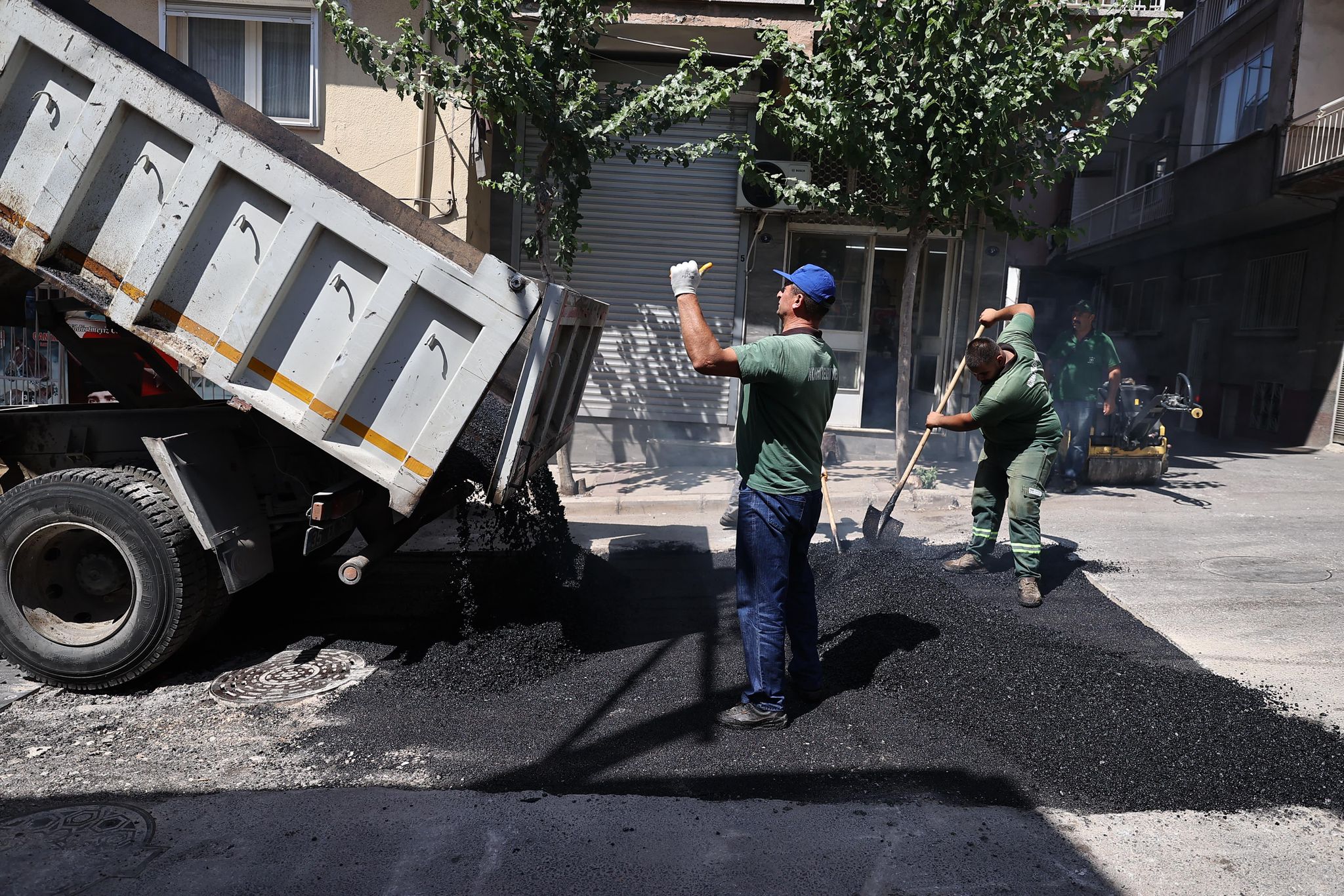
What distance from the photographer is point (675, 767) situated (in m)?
3.59

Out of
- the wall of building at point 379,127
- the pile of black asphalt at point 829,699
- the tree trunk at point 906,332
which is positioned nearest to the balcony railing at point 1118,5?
the tree trunk at point 906,332

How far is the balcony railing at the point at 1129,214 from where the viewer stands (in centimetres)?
1819

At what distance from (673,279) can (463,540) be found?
7.22 feet

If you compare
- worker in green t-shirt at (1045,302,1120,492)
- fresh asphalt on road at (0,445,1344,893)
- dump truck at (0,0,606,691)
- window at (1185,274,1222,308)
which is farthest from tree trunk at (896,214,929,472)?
window at (1185,274,1222,308)

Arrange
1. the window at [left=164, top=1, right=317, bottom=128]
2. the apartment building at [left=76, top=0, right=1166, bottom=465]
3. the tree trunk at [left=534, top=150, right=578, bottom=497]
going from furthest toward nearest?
1. the apartment building at [left=76, top=0, right=1166, bottom=465]
2. the window at [left=164, top=1, right=317, bottom=128]
3. the tree trunk at [left=534, top=150, right=578, bottom=497]

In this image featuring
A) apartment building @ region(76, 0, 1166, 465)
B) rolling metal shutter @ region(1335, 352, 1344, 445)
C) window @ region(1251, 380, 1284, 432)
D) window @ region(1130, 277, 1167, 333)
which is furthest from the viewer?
window @ region(1130, 277, 1167, 333)

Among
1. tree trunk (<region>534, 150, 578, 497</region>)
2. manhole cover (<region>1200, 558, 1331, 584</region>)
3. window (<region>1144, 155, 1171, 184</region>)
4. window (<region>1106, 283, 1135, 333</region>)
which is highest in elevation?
window (<region>1144, 155, 1171, 184</region>)

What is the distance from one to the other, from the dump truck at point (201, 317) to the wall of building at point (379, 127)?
597 cm

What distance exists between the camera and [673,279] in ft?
12.4

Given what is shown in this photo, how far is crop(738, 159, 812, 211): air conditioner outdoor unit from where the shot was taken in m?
11.1

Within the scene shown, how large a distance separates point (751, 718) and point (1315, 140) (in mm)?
14064

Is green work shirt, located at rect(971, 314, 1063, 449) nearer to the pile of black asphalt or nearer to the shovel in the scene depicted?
the shovel

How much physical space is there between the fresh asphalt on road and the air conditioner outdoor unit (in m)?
6.96

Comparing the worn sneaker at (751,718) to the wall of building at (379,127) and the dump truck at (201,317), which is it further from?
the wall of building at (379,127)
